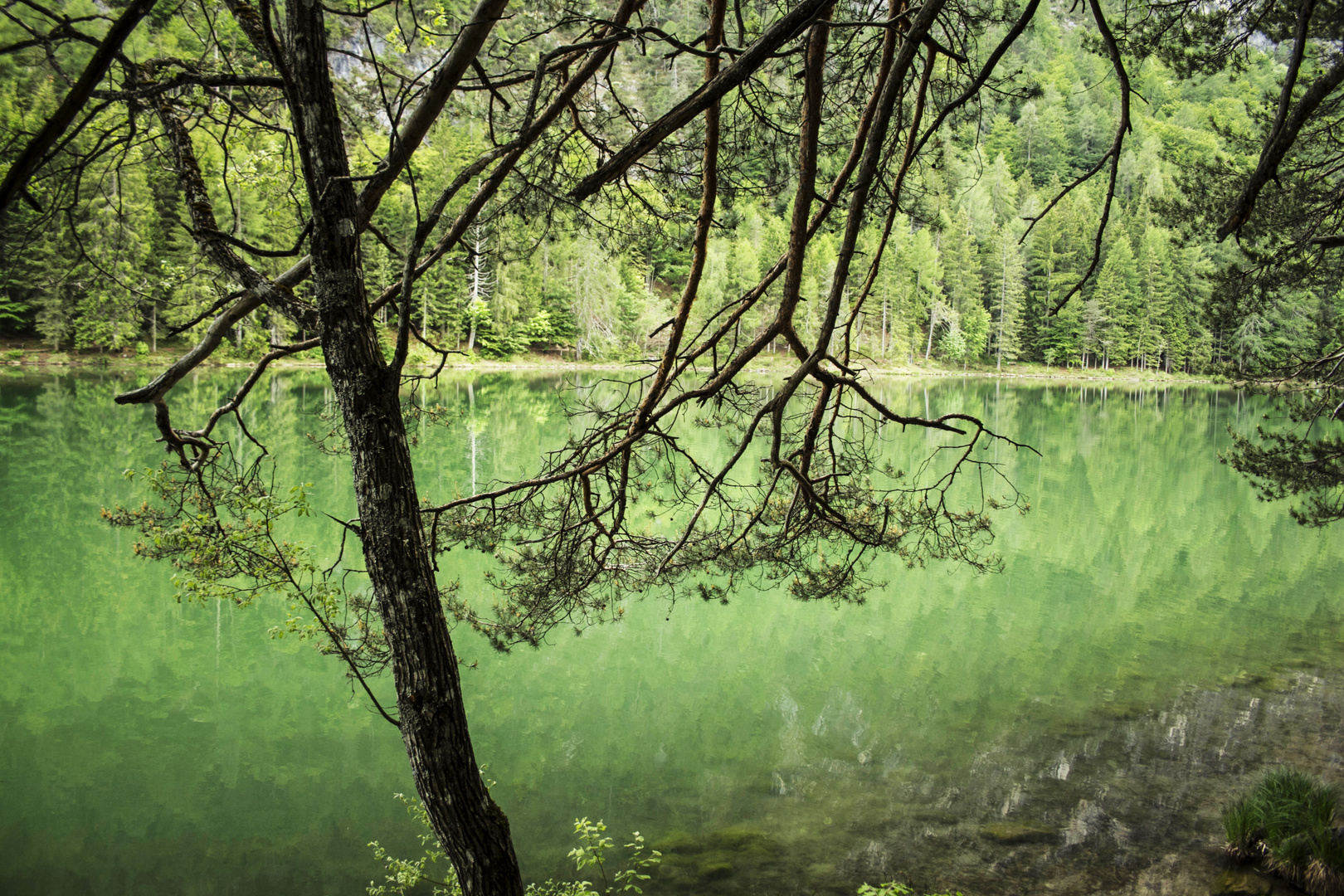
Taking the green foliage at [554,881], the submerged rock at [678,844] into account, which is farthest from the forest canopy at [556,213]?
the submerged rock at [678,844]

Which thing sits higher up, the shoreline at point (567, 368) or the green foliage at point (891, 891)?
the shoreline at point (567, 368)

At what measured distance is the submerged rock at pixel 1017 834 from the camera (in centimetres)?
462

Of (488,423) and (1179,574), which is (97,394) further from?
(1179,574)

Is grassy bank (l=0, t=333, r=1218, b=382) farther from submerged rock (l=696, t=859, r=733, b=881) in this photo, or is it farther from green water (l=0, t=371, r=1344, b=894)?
submerged rock (l=696, t=859, r=733, b=881)

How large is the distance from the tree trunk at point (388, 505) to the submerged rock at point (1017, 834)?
3.39 metres

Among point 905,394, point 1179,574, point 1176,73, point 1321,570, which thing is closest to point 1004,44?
point 1176,73

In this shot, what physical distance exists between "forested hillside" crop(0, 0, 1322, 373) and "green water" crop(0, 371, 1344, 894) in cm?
219

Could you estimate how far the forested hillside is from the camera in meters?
3.60

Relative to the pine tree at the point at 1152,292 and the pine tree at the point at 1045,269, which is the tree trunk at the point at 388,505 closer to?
the pine tree at the point at 1045,269

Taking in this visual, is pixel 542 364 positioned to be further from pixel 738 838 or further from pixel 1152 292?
pixel 738 838

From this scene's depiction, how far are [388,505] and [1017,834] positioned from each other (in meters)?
4.36

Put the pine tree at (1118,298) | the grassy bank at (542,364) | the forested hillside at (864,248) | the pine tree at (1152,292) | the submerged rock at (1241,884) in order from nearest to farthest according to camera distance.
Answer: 1. the forested hillside at (864,248)
2. the submerged rock at (1241,884)
3. the grassy bank at (542,364)
4. the pine tree at (1152,292)
5. the pine tree at (1118,298)

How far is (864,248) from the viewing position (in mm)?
8477

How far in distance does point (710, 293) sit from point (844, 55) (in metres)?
36.3
